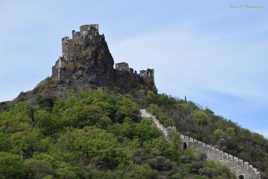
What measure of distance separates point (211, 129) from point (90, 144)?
11.5 meters

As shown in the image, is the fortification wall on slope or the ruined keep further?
the ruined keep

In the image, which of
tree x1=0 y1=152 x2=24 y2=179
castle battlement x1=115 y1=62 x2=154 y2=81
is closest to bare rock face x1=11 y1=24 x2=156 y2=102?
castle battlement x1=115 y1=62 x2=154 y2=81

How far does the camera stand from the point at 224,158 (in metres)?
89.5

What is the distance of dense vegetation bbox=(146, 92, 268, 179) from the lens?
307ft

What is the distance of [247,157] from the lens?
9231 cm

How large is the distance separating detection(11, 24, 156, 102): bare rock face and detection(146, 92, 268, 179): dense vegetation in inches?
141

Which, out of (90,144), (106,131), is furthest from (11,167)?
(106,131)

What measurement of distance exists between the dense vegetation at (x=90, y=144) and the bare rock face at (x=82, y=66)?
2344 mm

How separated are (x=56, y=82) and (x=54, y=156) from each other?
15870mm

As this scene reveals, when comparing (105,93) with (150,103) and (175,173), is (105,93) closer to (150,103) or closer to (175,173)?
(150,103)

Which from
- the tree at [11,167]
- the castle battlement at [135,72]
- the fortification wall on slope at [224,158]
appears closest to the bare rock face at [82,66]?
the castle battlement at [135,72]

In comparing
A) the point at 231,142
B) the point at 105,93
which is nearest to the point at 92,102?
the point at 105,93

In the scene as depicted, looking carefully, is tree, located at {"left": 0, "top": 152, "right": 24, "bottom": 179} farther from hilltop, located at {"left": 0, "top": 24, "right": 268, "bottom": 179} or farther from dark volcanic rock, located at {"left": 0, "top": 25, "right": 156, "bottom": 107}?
dark volcanic rock, located at {"left": 0, "top": 25, "right": 156, "bottom": 107}

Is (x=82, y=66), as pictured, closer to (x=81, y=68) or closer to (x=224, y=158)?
(x=81, y=68)
